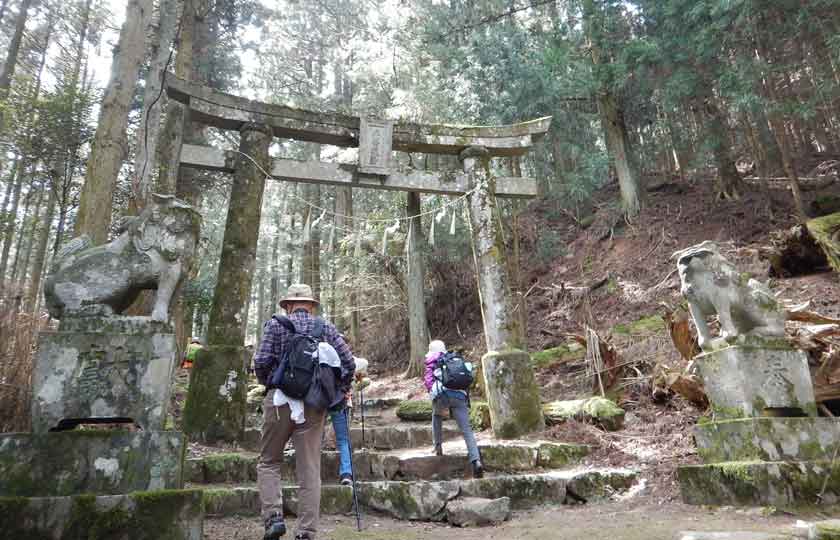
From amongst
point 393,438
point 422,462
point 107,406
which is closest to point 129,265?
point 107,406

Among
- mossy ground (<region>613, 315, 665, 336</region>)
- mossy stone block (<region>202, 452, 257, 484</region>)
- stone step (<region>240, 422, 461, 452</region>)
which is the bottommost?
mossy stone block (<region>202, 452, 257, 484</region>)

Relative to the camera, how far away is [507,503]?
15.3 feet

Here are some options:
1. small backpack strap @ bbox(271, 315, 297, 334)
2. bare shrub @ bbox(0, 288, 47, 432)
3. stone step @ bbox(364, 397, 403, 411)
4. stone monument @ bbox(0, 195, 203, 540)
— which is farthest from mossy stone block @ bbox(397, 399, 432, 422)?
stone monument @ bbox(0, 195, 203, 540)

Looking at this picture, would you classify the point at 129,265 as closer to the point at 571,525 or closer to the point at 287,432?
the point at 287,432

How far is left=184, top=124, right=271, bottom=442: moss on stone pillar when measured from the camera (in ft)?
20.2

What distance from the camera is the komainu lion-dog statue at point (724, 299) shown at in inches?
180

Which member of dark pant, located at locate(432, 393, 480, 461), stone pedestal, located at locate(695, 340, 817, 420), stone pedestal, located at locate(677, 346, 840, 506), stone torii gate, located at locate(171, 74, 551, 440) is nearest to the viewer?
stone pedestal, located at locate(677, 346, 840, 506)

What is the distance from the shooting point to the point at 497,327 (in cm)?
759

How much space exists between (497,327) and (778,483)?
13.3 ft

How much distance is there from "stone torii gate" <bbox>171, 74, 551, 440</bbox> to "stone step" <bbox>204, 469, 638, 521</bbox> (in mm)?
Answer: 1709

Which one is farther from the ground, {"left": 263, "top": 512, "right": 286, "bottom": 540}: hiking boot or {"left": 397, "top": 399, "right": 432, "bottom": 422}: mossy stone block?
{"left": 397, "top": 399, "right": 432, "bottom": 422}: mossy stone block

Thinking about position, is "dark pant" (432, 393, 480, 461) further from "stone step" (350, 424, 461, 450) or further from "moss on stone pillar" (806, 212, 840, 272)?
"moss on stone pillar" (806, 212, 840, 272)

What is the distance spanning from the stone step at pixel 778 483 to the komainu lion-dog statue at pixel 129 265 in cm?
451

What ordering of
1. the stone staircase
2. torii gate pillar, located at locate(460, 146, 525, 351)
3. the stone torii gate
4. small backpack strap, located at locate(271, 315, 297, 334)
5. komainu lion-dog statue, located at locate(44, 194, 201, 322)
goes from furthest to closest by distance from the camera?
torii gate pillar, located at locate(460, 146, 525, 351) < the stone torii gate < the stone staircase < small backpack strap, located at locate(271, 315, 297, 334) < komainu lion-dog statue, located at locate(44, 194, 201, 322)
